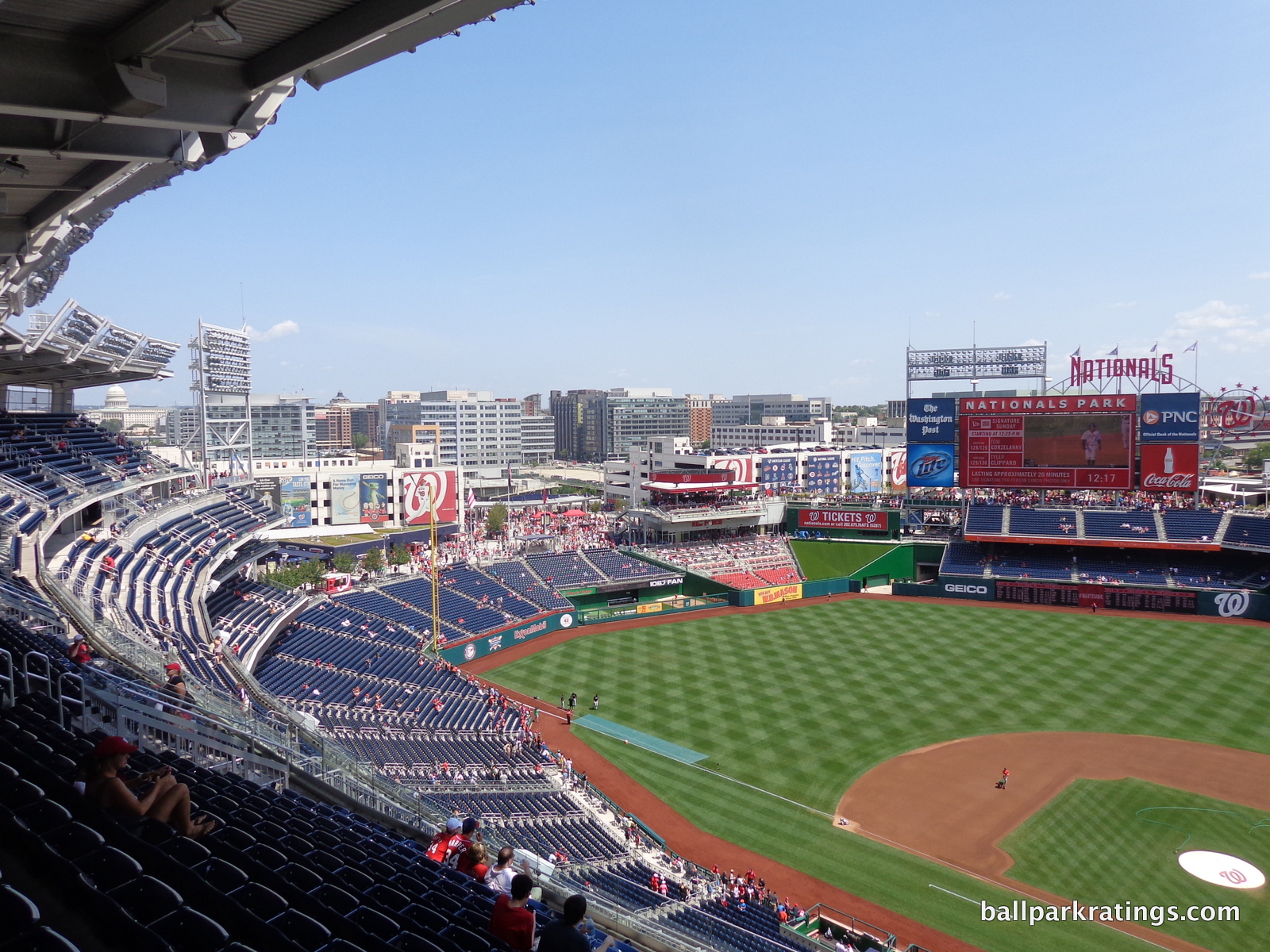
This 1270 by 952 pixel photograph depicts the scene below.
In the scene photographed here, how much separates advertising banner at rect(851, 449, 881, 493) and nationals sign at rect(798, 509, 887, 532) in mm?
30647

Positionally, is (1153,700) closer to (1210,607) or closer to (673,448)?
(1210,607)

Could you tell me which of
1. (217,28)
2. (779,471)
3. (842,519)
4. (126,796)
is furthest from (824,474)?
(126,796)

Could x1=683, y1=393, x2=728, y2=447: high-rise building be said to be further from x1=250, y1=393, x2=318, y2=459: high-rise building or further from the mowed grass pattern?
the mowed grass pattern

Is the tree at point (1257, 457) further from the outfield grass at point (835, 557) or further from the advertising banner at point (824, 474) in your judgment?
the outfield grass at point (835, 557)

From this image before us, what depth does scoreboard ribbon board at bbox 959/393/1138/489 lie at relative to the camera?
45.0 m

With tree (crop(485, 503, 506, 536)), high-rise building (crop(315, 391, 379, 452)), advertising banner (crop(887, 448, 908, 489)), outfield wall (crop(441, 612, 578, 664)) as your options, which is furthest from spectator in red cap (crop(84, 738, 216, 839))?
high-rise building (crop(315, 391, 379, 452))

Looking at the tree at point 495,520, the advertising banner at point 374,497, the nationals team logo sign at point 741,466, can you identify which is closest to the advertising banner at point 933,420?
the nationals team logo sign at point 741,466

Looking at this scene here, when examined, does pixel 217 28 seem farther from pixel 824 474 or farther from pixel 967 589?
pixel 824 474

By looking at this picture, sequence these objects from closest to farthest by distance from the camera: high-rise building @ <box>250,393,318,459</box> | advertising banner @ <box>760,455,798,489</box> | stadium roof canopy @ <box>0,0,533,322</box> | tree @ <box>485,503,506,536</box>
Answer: stadium roof canopy @ <box>0,0,533,322</box> → tree @ <box>485,503,506,536</box> → advertising banner @ <box>760,455,798,489</box> → high-rise building @ <box>250,393,318,459</box>

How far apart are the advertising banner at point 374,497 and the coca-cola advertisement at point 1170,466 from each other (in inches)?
1917

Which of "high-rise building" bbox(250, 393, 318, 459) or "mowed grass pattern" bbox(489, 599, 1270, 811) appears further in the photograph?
"high-rise building" bbox(250, 393, 318, 459)

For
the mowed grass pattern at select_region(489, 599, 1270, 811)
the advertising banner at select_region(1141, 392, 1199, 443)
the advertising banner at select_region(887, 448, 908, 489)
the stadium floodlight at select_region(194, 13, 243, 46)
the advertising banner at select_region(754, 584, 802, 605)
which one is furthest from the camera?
the advertising banner at select_region(887, 448, 908, 489)

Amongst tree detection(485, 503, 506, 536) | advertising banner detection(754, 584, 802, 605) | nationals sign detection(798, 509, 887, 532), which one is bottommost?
advertising banner detection(754, 584, 802, 605)

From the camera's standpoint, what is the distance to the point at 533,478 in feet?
343
